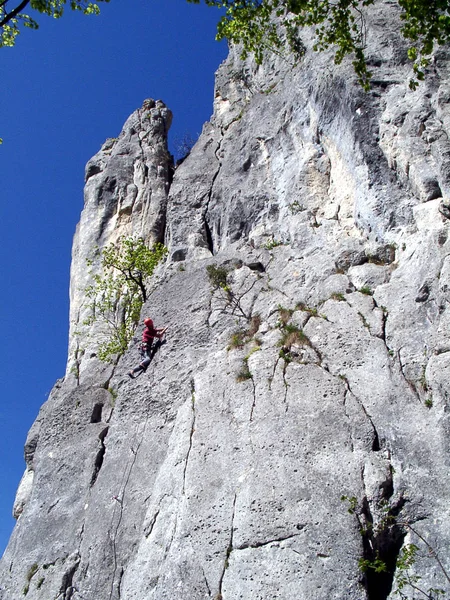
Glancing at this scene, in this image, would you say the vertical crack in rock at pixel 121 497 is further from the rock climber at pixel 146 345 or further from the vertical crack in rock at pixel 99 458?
the rock climber at pixel 146 345

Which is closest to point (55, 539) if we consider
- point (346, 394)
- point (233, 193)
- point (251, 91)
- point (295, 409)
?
point (295, 409)

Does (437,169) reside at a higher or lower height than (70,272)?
lower

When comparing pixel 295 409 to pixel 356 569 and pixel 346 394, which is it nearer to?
pixel 346 394

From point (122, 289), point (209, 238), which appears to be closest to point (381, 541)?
point (209, 238)

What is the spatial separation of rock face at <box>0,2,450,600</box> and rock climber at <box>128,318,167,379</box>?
0.26 m

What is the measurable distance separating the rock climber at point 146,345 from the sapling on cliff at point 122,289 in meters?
3.51

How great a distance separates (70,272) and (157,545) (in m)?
16.3

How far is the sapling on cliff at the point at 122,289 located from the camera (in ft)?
69.9

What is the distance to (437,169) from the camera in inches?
571

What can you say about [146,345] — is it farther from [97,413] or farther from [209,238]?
[209,238]

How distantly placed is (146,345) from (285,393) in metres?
5.42

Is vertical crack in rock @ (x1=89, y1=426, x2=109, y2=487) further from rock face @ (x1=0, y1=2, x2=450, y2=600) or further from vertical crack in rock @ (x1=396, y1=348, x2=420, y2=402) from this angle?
vertical crack in rock @ (x1=396, y1=348, x2=420, y2=402)

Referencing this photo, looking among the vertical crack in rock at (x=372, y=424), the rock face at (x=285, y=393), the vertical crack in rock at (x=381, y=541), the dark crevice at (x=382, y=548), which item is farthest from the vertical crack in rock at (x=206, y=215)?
the dark crevice at (x=382, y=548)

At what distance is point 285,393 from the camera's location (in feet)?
42.1
